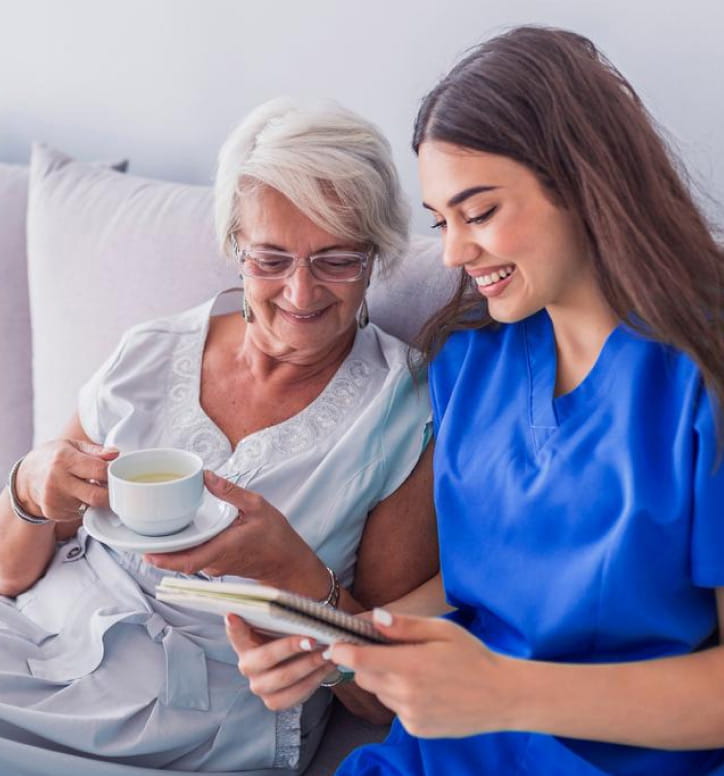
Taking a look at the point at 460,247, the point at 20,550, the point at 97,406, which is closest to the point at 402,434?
the point at 460,247

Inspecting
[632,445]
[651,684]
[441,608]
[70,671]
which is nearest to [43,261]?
[70,671]

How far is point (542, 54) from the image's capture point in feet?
4.30

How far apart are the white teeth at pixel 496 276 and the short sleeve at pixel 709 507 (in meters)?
0.28

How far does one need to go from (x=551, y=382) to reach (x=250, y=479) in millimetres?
469

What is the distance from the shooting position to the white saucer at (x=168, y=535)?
1271mm

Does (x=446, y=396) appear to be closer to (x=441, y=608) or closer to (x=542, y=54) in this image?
(x=441, y=608)

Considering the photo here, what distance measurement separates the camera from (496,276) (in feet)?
4.40

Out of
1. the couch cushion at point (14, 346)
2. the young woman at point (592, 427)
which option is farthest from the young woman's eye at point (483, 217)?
the couch cushion at point (14, 346)

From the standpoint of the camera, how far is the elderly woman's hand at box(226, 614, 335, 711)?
124cm

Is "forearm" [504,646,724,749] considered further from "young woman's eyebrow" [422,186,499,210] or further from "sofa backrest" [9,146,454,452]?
"sofa backrest" [9,146,454,452]

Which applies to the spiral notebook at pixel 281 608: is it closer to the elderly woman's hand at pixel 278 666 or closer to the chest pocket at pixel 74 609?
the elderly woman's hand at pixel 278 666

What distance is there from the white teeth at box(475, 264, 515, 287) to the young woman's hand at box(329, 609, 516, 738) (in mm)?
436

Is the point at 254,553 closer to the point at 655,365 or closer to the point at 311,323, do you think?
the point at 311,323

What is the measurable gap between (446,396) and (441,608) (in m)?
0.30
